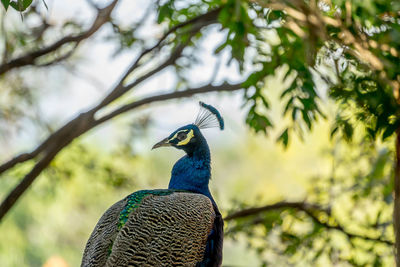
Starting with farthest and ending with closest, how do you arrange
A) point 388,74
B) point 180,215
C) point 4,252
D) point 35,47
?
1. point 4,252
2. point 35,47
3. point 180,215
4. point 388,74

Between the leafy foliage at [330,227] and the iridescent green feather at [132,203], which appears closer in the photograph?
the iridescent green feather at [132,203]

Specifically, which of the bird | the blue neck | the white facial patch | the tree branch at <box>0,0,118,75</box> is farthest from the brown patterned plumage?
the tree branch at <box>0,0,118,75</box>

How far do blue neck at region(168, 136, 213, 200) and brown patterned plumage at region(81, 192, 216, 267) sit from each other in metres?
0.41

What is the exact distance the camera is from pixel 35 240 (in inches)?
430

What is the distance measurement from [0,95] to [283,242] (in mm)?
2488

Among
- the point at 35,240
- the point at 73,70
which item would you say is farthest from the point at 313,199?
the point at 35,240

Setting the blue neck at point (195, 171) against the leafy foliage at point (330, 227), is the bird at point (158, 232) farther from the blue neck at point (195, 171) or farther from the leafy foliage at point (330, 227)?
the leafy foliage at point (330, 227)

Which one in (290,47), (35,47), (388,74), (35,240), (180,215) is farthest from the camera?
(35,240)

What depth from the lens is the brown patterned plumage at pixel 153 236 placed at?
246 cm

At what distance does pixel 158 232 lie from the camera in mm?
2557

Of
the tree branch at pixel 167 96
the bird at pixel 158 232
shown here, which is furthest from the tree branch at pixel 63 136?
the bird at pixel 158 232

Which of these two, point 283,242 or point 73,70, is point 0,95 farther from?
point 283,242

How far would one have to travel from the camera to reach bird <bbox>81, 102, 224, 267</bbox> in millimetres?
2475

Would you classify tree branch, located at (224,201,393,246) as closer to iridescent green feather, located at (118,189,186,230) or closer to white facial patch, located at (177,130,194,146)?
white facial patch, located at (177,130,194,146)
